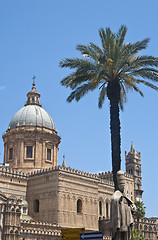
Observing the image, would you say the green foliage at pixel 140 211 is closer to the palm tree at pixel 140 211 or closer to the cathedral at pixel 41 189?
the palm tree at pixel 140 211

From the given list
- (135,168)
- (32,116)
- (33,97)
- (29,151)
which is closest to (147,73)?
(29,151)

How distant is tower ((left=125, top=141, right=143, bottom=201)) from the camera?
66.6m

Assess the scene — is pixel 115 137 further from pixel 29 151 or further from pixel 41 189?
pixel 29 151

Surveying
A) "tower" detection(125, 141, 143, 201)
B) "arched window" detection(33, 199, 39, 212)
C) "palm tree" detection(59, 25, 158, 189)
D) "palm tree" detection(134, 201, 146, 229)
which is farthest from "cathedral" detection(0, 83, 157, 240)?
"palm tree" detection(59, 25, 158, 189)

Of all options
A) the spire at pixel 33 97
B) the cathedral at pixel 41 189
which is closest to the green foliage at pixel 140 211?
the cathedral at pixel 41 189

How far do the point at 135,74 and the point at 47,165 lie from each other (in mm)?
35714

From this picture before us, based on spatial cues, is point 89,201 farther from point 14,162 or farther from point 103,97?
point 103,97

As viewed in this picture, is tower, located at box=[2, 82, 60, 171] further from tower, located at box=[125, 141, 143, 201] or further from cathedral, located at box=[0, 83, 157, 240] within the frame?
tower, located at box=[125, 141, 143, 201]

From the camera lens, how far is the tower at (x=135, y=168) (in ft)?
218

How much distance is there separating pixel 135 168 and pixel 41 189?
89.3ft

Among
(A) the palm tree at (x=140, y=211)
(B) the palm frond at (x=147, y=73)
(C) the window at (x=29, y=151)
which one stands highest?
(C) the window at (x=29, y=151)

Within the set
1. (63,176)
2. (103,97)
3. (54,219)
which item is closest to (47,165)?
(63,176)

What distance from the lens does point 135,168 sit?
69.1 metres

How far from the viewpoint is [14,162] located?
172ft
